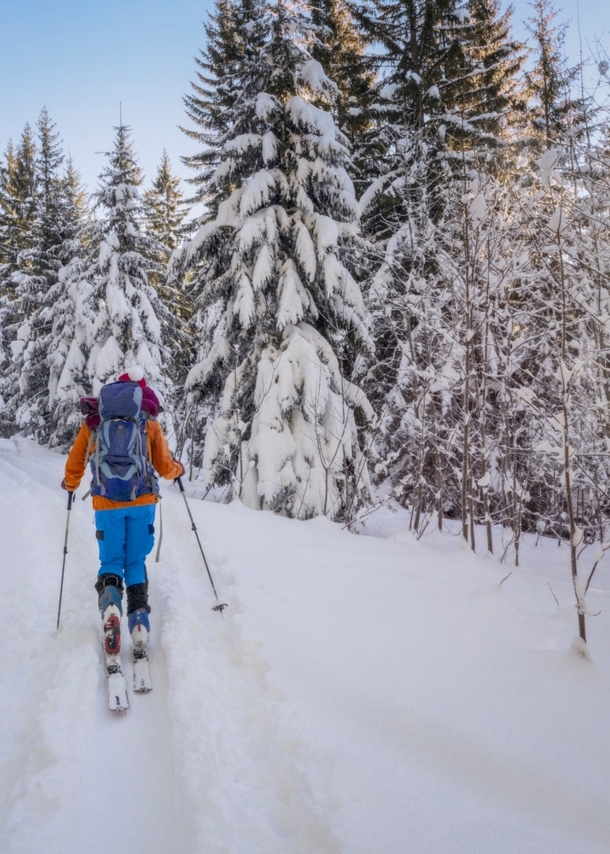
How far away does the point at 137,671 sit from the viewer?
10.9 ft


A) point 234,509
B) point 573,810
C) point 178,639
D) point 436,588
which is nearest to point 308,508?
point 234,509

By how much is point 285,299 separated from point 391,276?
7.72 ft

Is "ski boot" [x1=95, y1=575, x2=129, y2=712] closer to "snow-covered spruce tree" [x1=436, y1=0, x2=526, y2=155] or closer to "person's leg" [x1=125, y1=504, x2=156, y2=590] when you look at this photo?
"person's leg" [x1=125, y1=504, x2=156, y2=590]

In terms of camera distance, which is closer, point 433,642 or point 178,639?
point 433,642

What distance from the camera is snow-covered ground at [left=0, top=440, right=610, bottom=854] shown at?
206 centimetres

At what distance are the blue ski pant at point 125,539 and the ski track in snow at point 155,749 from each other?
1.71 feet

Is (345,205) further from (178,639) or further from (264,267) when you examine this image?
(178,639)

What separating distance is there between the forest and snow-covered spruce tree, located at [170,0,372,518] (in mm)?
43

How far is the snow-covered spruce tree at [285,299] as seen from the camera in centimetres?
819

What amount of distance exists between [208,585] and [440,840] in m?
3.40

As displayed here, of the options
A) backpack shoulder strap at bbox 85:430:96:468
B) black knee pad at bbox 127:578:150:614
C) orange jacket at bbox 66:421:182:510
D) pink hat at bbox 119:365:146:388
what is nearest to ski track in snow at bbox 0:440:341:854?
black knee pad at bbox 127:578:150:614

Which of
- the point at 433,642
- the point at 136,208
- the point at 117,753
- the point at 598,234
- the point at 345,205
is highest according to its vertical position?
the point at 136,208

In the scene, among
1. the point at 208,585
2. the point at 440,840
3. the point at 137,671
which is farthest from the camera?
the point at 208,585

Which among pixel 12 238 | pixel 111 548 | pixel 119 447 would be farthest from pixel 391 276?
pixel 12 238
